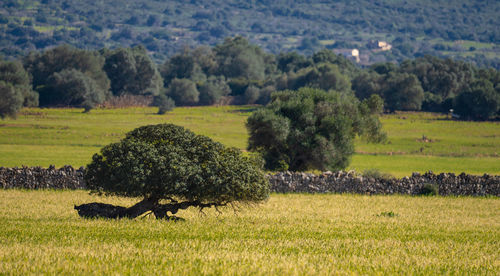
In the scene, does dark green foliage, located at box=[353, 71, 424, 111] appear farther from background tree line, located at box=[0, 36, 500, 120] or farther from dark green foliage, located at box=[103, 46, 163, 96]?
dark green foliage, located at box=[103, 46, 163, 96]

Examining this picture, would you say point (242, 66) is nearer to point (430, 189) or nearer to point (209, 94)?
point (209, 94)

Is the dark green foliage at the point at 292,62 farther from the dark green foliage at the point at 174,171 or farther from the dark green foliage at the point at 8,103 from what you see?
the dark green foliage at the point at 174,171

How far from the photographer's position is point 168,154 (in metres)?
19.8

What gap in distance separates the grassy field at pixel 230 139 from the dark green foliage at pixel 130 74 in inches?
1459

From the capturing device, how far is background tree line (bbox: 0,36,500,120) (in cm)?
11525

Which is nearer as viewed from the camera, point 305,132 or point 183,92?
point 305,132

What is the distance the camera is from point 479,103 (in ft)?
361

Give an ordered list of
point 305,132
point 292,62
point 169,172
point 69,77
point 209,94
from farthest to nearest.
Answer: point 292,62, point 209,94, point 69,77, point 305,132, point 169,172

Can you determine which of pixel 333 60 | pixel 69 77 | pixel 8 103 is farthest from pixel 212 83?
pixel 8 103

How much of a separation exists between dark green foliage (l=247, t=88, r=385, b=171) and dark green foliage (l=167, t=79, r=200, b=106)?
296ft

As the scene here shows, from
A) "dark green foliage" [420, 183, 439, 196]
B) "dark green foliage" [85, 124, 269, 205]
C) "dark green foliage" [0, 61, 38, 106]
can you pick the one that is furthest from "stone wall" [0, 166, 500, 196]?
"dark green foliage" [0, 61, 38, 106]

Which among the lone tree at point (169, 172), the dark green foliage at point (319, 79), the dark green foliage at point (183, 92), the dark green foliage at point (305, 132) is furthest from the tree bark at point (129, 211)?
the dark green foliage at point (183, 92)

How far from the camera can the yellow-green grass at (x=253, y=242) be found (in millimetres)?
13023

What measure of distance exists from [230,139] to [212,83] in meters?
77.8
